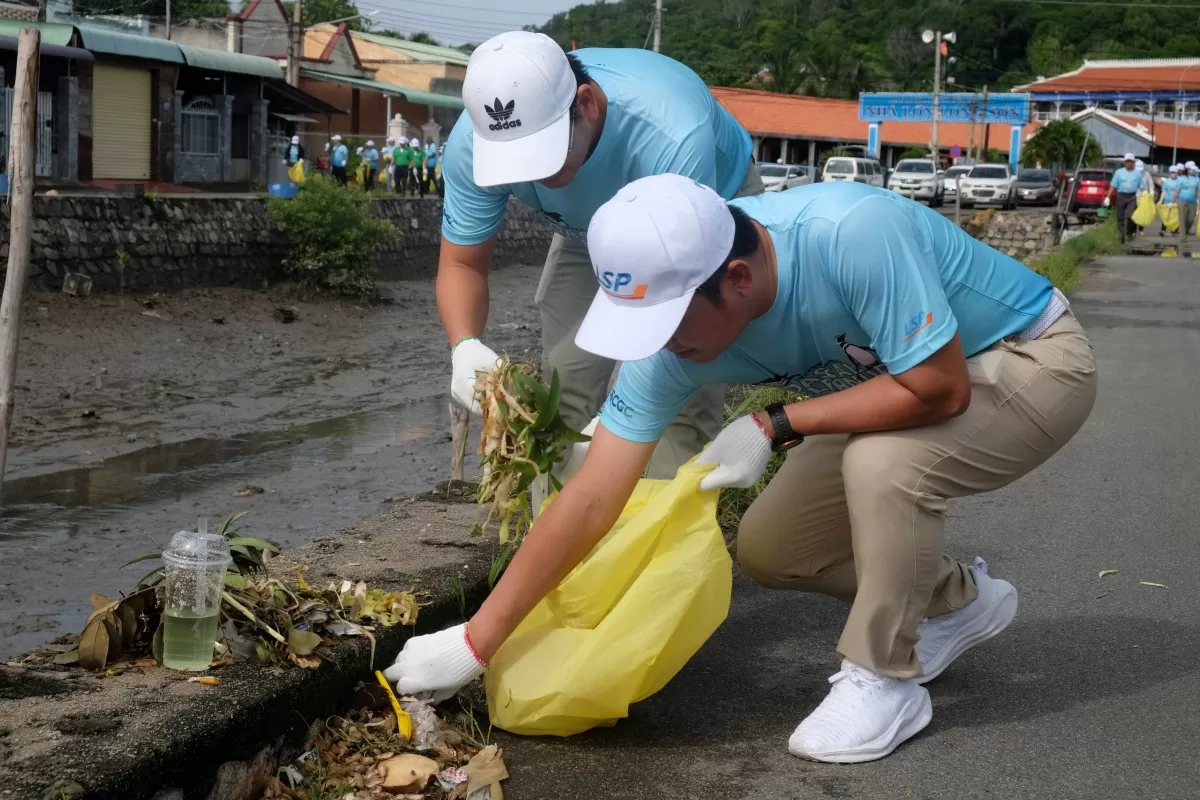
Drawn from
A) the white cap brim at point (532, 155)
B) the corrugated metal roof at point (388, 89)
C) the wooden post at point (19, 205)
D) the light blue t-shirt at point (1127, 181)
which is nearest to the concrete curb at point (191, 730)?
the wooden post at point (19, 205)

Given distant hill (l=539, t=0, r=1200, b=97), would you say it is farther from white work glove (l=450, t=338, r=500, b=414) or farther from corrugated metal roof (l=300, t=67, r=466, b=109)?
white work glove (l=450, t=338, r=500, b=414)

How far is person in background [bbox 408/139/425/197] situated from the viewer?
101 ft

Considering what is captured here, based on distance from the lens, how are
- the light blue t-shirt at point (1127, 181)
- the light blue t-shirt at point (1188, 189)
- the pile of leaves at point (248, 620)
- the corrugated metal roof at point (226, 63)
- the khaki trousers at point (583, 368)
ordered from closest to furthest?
the pile of leaves at point (248, 620) → the khaki trousers at point (583, 368) → the light blue t-shirt at point (1127, 181) → the light blue t-shirt at point (1188, 189) → the corrugated metal roof at point (226, 63)

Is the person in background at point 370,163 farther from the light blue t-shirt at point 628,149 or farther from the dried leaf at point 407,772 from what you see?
the dried leaf at point 407,772

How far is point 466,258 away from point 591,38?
6348 cm

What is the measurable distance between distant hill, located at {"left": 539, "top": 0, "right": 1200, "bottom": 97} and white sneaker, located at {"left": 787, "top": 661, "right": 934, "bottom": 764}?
257ft

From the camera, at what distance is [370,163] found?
1188 inches

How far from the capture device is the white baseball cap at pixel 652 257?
2604 millimetres

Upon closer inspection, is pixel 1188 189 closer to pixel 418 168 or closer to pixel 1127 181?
pixel 1127 181

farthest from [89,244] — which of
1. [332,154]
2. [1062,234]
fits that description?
[1062,234]

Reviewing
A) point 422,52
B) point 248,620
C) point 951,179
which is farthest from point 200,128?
point 422,52

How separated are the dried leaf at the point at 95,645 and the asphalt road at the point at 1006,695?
3.11ft

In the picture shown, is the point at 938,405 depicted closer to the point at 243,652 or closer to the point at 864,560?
the point at 864,560

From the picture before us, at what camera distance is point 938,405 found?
117 inches
